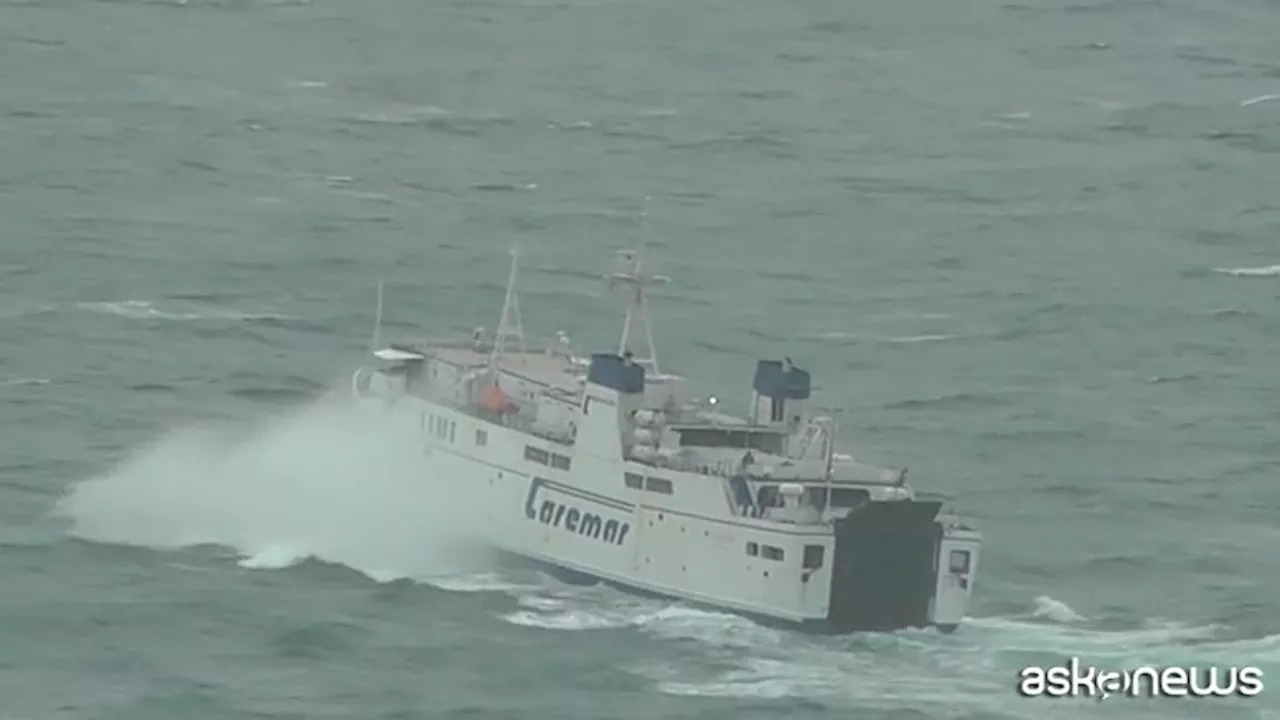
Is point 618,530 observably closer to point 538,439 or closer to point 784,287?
point 538,439

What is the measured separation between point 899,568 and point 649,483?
26.9 feet

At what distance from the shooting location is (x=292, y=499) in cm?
13775

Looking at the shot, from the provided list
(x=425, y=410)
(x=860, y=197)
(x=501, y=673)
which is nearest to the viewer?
(x=501, y=673)

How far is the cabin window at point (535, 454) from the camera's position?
12938 centimetres

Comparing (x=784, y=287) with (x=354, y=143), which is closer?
(x=784, y=287)

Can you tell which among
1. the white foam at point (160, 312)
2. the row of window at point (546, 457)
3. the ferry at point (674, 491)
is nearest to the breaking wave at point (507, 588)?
the ferry at point (674, 491)

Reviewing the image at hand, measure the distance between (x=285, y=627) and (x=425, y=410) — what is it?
49.1ft

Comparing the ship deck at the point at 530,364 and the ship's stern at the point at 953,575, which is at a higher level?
the ship deck at the point at 530,364

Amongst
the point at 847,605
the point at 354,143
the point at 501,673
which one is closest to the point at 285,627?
the point at 501,673

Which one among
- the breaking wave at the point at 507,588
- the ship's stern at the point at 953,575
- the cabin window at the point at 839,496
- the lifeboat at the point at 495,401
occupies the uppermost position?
the lifeboat at the point at 495,401

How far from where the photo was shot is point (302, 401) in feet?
492

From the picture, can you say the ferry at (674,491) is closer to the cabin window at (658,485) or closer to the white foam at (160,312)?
the cabin window at (658,485)

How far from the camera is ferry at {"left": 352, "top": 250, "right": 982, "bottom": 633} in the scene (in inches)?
4806

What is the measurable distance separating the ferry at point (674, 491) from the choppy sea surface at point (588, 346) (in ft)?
3.39
